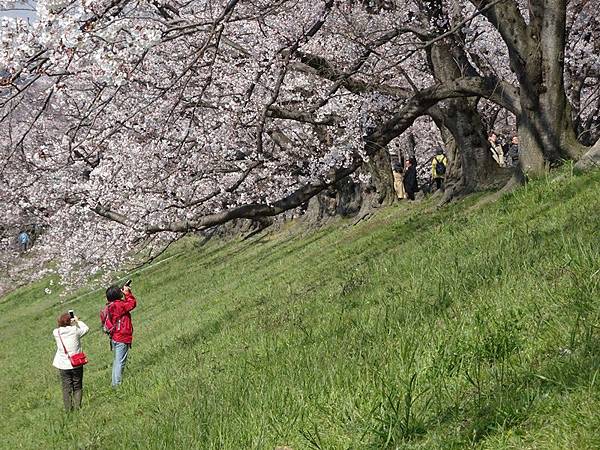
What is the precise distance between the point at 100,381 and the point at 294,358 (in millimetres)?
7214

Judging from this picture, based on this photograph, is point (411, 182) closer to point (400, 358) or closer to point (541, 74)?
point (541, 74)

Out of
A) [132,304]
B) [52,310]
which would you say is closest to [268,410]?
[132,304]

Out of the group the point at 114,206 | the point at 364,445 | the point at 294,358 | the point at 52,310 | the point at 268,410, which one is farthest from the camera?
the point at 52,310

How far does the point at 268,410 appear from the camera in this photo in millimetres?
4789

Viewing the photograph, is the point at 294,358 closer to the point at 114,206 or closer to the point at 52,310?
the point at 114,206

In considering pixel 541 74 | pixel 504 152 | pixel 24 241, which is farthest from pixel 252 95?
pixel 24 241

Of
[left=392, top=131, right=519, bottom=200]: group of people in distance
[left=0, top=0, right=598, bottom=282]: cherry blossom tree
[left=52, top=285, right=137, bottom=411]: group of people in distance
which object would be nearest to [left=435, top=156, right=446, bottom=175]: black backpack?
[left=392, top=131, right=519, bottom=200]: group of people in distance

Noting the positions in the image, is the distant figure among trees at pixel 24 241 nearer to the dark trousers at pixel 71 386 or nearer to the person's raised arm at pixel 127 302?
the person's raised arm at pixel 127 302

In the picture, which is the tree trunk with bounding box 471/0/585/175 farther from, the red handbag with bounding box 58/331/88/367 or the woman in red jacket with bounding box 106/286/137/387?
the red handbag with bounding box 58/331/88/367

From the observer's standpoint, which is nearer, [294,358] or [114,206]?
[294,358]

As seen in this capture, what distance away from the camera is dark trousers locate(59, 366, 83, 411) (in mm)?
10648

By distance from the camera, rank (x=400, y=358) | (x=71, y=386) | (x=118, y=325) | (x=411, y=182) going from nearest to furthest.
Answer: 1. (x=400, y=358)
2. (x=71, y=386)
3. (x=118, y=325)
4. (x=411, y=182)

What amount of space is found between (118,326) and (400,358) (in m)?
7.14

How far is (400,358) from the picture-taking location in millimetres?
4859
